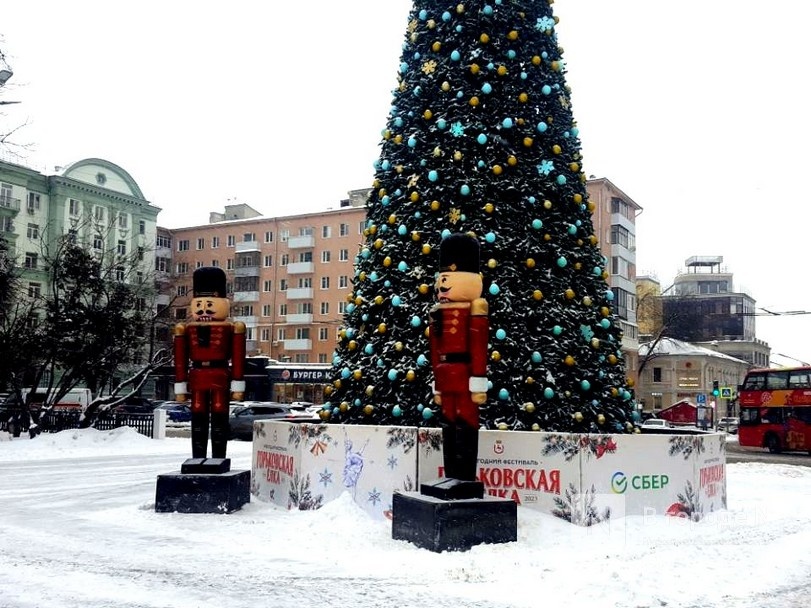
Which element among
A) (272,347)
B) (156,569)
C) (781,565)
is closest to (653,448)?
(781,565)

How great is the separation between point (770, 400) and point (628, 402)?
2285 centimetres

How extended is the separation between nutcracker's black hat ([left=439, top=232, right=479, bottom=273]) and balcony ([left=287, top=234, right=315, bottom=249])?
56091 mm

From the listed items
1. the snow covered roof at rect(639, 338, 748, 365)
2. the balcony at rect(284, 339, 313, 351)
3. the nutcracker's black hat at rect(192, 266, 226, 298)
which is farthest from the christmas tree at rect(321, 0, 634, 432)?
the snow covered roof at rect(639, 338, 748, 365)

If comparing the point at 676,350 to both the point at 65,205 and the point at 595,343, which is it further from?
the point at 595,343

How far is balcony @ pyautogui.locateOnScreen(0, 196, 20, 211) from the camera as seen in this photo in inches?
2030

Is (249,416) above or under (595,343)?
under

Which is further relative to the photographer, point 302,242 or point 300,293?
point 302,242

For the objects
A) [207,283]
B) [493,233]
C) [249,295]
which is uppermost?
[249,295]

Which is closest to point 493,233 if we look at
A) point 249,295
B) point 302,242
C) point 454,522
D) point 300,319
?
point 454,522

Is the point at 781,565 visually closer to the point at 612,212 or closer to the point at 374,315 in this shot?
the point at 374,315

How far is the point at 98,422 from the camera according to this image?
26.6 meters

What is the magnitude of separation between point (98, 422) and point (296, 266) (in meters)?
37.9

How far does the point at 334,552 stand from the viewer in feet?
24.7

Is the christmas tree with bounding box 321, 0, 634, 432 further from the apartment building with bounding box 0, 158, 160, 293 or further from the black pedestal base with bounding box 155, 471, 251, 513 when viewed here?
the apartment building with bounding box 0, 158, 160, 293
